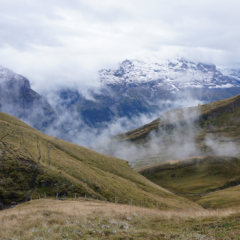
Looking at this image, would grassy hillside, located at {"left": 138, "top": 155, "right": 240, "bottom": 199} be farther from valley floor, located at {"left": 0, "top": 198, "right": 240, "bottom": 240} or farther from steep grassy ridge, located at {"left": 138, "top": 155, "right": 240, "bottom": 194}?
valley floor, located at {"left": 0, "top": 198, "right": 240, "bottom": 240}

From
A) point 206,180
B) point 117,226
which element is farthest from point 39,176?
point 206,180

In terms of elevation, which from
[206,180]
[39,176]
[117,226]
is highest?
[39,176]

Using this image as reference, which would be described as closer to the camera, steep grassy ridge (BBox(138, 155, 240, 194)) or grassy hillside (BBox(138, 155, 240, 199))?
grassy hillside (BBox(138, 155, 240, 199))

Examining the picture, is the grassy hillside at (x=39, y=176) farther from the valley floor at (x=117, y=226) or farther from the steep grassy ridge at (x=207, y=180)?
the steep grassy ridge at (x=207, y=180)

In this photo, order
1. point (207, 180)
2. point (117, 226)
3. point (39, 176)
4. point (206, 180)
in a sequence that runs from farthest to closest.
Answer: point (206, 180), point (207, 180), point (39, 176), point (117, 226)

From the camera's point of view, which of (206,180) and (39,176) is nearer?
(39,176)

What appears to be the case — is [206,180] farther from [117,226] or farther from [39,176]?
[117,226]

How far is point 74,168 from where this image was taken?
73.0 m

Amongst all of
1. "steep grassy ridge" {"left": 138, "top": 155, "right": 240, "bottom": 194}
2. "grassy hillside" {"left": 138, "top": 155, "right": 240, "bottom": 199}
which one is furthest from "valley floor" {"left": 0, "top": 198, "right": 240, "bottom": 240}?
"steep grassy ridge" {"left": 138, "top": 155, "right": 240, "bottom": 194}

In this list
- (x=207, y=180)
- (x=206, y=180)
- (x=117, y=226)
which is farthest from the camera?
(x=206, y=180)

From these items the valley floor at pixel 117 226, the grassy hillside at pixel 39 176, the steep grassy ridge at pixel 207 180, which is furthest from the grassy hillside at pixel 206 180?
the valley floor at pixel 117 226

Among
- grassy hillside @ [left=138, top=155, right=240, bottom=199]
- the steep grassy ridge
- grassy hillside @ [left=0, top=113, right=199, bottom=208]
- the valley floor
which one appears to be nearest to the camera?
the valley floor

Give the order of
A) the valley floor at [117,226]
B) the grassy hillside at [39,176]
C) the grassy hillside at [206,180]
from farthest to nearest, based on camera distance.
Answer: the grassy hillside at [206,180] → the grassy hillside at [39,176] → the valley floor at [117,226]

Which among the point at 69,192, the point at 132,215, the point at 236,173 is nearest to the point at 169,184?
the point at 236,173
